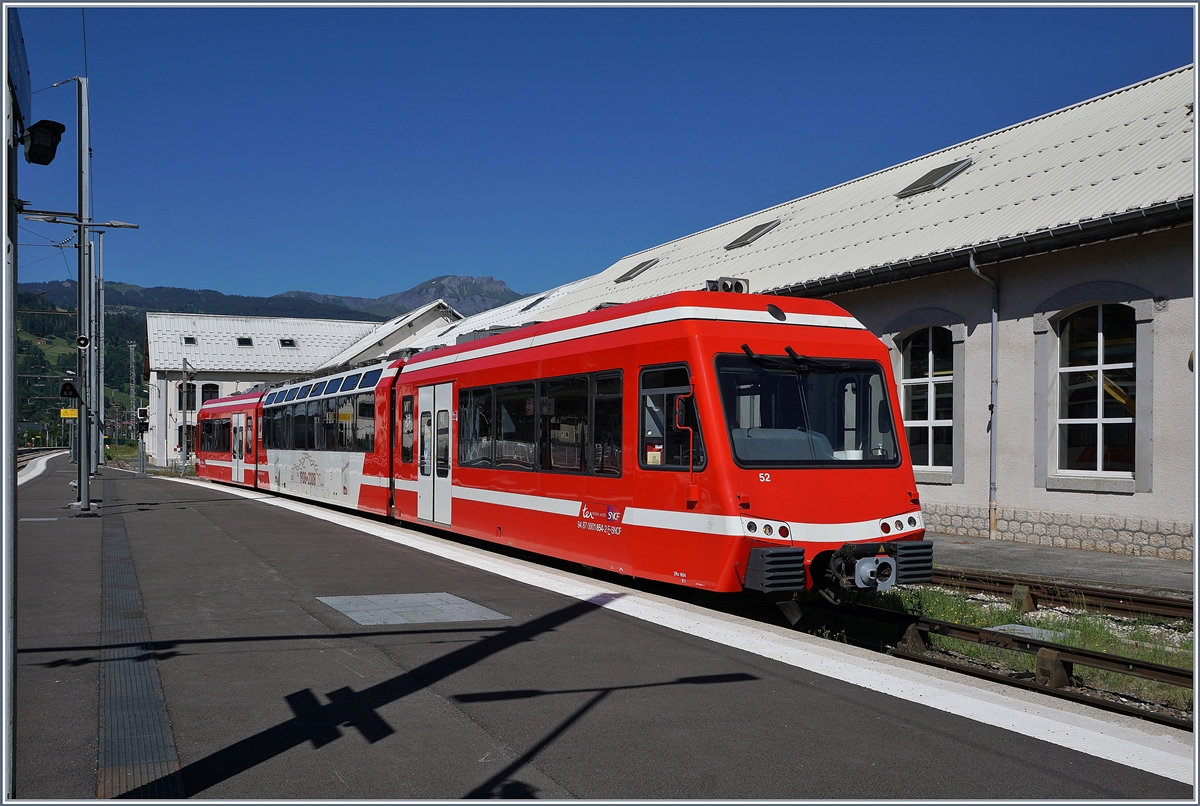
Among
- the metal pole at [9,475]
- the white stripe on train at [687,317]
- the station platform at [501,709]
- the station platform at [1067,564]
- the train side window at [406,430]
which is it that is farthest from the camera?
the train side window at [406,430]

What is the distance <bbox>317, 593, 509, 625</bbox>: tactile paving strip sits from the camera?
30.4ft

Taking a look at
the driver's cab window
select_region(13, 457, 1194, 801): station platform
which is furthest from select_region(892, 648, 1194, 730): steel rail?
the driver's cab window

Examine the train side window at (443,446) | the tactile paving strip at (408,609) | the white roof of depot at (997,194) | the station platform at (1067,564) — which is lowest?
the station platform at (1067,564)

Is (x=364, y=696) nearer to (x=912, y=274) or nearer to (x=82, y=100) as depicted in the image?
(x=912, y=274)

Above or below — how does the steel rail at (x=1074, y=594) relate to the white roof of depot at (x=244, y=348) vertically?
below

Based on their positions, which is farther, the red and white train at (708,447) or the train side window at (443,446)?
the train side window at (443,446)

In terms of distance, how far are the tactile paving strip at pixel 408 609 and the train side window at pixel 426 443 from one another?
6.36 metres

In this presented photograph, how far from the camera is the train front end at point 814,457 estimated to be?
945 cm

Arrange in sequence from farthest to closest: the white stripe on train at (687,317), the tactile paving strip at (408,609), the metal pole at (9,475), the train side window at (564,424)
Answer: the train side window at (564,424)
the white stripe on train at (687,317)
the tactile paving strip at (408,609)
the metal pole at (9,475)

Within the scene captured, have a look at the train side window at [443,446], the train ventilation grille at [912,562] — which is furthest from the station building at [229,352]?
the train ventilation grille at [912,562]

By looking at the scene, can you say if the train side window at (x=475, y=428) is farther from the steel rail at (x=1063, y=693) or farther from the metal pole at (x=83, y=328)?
the metal pole at (x=83, y=328)

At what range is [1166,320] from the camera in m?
15.1

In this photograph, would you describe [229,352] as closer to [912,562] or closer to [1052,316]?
[1052,316]

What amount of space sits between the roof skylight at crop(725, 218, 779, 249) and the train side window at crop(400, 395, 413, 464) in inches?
514
